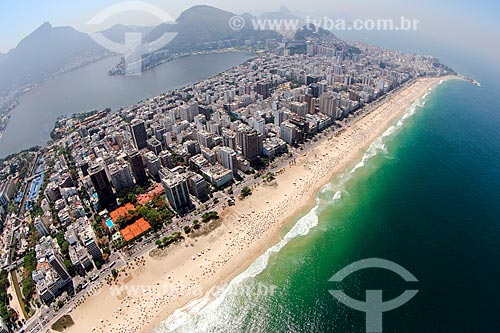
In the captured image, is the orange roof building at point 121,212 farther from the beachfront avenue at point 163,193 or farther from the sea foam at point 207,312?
the sea foam at point 207,312

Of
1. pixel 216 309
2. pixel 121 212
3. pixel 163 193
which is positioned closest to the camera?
pixel 216 309

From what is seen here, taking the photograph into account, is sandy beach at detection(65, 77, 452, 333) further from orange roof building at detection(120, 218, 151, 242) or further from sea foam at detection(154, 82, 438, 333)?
orange roof building at detection(120, 218, 151, 242)

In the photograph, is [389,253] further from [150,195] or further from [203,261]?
[150,195]

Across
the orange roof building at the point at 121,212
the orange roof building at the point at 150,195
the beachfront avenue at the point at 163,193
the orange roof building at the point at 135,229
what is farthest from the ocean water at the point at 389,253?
the orange roof building at the point at 150,195

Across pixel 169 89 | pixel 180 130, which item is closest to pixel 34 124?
pixel 169 89

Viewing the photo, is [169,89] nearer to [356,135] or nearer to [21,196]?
[21,196]

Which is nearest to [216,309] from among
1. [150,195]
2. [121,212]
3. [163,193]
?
[163,193]
